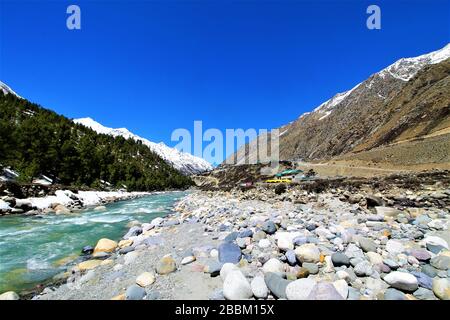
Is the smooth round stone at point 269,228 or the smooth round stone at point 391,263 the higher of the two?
the smooth round stone at point 269,228

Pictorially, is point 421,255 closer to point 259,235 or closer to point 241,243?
point 259,235

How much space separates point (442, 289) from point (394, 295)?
83 centimetres

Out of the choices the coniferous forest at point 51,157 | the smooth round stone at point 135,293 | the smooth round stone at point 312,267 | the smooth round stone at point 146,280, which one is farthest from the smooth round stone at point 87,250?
the coniferous forest at point 51,157

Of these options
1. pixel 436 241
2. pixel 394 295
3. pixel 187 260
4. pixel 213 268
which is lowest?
pixel 187 260

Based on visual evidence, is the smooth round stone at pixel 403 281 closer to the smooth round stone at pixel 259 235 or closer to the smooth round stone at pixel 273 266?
the smooth round stone at pixel 273 266

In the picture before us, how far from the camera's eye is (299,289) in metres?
4.32

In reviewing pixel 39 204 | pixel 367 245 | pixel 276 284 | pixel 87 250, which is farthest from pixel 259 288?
pixel 39 204

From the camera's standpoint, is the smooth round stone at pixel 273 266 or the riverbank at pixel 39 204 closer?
the smooth round stone at pixel 273 266

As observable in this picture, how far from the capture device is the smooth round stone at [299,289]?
422cm

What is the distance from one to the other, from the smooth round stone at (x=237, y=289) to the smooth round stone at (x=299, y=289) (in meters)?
0.73

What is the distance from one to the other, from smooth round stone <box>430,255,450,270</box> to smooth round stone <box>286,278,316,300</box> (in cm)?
291

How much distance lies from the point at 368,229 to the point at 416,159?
1903 inches
